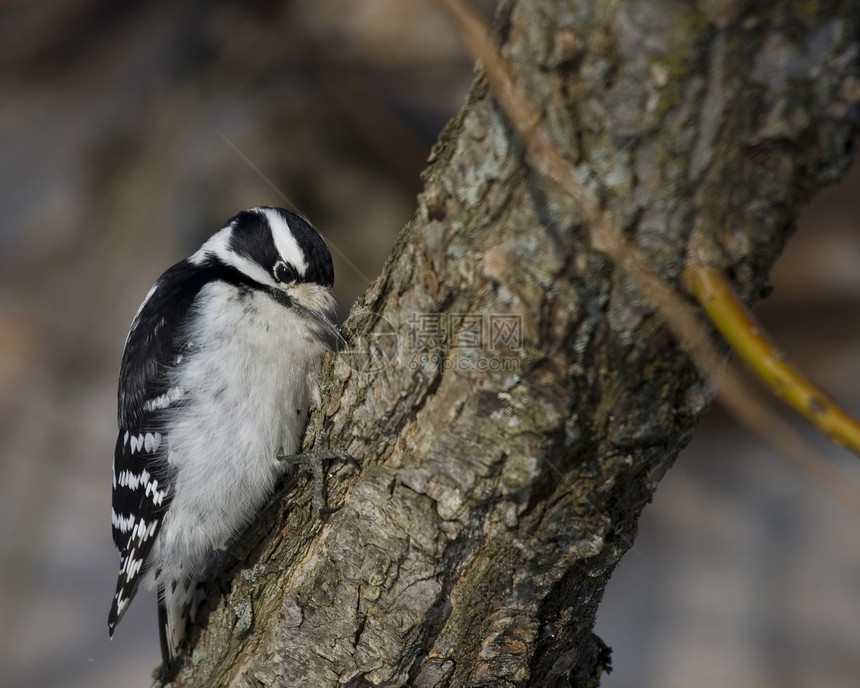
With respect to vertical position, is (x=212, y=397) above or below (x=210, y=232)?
below

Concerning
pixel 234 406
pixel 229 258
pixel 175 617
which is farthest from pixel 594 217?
pixel 175 617

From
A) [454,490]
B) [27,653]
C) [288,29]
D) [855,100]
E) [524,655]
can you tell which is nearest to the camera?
[855,100]

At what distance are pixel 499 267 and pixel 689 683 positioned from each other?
359 cm

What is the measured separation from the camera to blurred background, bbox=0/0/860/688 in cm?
404

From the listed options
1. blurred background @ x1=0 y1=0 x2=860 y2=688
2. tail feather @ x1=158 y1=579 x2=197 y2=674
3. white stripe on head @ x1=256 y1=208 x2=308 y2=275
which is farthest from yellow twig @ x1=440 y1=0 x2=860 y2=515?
blurred background @ x1=0 y1=0 x2=860 y2=688

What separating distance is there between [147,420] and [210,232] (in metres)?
2.48

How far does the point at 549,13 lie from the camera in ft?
3.27

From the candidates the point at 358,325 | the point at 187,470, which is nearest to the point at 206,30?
the point at 187,470

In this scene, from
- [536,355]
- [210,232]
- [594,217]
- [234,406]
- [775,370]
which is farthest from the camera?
[210,232]

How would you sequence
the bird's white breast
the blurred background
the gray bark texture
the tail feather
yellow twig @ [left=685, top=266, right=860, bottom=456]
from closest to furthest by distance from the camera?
1. yellow twig @ [left=685, top=266, right=860, bottom=456]
2. the gray bark texture
3. the bird's white breast
4. the tail feather
5. the blurred background

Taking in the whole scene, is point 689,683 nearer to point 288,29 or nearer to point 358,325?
point 358,325

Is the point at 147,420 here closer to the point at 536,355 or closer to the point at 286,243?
the point at 286,243

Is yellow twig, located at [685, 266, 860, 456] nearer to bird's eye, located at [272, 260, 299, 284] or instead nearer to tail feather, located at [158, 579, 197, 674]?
bird's eye, located at [272, 260, 299, 284]

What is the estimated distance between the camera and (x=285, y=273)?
2.05 metres
